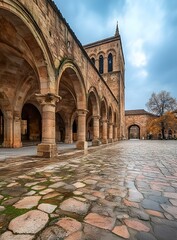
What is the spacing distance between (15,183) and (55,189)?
796 mm

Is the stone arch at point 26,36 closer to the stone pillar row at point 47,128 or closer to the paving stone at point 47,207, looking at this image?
the stone pillar row at point 47,128

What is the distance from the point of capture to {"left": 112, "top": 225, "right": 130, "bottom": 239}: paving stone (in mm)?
1401

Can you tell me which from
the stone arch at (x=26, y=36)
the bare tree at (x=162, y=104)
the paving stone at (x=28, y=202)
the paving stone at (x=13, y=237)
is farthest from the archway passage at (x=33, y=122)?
the bare tree at (x=162, y=104)

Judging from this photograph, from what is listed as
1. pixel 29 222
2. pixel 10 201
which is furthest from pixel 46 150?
pixel 29 222

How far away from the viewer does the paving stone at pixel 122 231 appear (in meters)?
1.40

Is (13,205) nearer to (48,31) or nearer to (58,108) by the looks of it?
(48,31)

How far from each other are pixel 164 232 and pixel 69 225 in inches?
34.2

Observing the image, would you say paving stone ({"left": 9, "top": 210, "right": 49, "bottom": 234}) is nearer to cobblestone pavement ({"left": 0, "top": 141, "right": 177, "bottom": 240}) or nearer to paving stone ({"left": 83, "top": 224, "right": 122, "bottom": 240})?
cobblestone pavement ({"left": 0, "top": 141, "right": 177, "bottom": 240})

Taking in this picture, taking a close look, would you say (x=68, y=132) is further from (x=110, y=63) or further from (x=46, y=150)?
(x=110, y=63)

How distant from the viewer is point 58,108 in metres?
16.9

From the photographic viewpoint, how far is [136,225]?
5.13ft

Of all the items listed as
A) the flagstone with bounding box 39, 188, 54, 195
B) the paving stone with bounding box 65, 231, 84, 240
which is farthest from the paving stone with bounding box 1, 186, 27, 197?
the paving stone with bounding box 65, 231, 84, 240

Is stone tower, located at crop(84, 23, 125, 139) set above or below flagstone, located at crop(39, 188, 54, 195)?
above

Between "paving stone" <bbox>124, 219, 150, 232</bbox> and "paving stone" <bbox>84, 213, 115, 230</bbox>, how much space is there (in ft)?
0.49
